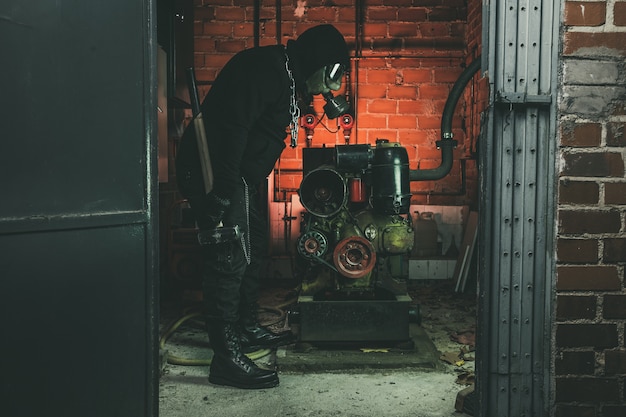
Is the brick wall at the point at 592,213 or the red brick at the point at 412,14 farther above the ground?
the red brick at the point at 412,14

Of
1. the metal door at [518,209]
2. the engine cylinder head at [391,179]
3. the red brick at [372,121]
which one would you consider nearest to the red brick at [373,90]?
the red brick at [372,121]

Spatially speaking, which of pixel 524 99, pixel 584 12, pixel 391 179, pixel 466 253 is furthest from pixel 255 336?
pixel 584 12

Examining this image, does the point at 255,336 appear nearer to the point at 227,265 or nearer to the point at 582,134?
the point at 227,265

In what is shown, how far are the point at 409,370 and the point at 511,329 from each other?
5.41 feet

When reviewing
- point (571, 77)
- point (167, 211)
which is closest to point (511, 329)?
point (571, 77)

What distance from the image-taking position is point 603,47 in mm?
1820

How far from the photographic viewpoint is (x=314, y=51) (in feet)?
11.3

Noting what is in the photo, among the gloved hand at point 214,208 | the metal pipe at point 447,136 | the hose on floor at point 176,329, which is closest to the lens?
the gloved hand at point 214,208

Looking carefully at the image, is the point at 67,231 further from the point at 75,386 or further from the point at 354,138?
the point at 354,138

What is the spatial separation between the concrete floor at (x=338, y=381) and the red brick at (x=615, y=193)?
143 centimetres

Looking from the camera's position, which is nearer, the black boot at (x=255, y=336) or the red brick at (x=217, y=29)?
the black boot at (x=255, y=336)

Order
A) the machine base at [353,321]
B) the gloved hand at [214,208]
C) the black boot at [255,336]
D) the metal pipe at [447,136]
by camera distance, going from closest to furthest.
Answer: the gloved hand at [214,208] → the machine base at [353,321] → the black boot at [255,336] → the metal pipe at [447,136]

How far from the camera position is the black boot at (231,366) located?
3221mm

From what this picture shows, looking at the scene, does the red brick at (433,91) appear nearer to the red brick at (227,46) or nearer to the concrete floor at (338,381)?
the red brick at (227,46)
